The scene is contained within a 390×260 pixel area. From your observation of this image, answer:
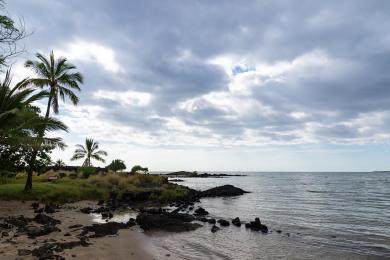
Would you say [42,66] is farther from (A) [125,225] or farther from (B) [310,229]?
(B) [310,229]

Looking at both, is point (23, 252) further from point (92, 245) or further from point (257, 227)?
point (257, 227)

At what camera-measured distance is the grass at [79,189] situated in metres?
24.9

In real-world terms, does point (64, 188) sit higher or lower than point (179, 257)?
higher

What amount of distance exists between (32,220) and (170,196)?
2069cm

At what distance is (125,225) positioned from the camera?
17438mm

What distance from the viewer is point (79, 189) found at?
31.1 metres

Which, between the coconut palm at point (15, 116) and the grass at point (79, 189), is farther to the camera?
the grass at point (79, 189)

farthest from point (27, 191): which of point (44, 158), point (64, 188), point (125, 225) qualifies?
point (125, 225)

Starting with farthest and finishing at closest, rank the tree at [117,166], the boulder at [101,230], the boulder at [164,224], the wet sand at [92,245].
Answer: the tree at [117,166] → the boulder at [164,224] → the boulder at [101,230] → the wet sand at [92,245]

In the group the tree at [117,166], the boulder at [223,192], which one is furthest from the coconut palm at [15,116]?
the tree at [117,166]

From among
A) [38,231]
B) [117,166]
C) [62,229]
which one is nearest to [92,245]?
[38,231]

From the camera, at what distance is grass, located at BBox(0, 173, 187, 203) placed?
2486 cm

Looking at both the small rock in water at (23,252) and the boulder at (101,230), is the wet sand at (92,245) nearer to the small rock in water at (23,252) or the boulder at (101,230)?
the small rock in water at (23,252)

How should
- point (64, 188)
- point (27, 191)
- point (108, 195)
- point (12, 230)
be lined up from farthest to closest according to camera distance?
point (108, 195), point (64, 188), point (27, 191), point (12, 230)
